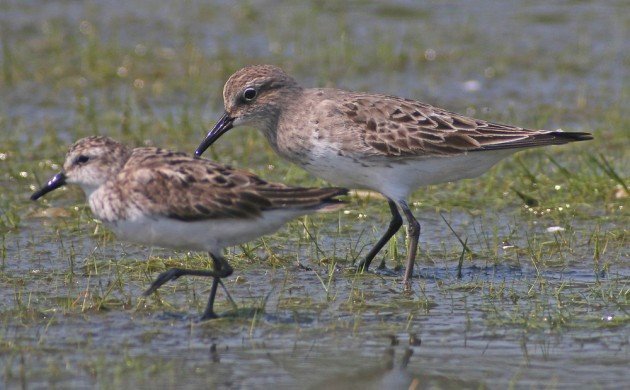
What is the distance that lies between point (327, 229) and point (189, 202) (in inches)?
121

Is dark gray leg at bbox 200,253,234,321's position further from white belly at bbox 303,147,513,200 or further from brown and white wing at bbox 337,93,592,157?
brown and white wing at bbox 337,93,592,157

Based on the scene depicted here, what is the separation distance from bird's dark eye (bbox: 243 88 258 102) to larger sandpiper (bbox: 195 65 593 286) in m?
0.33

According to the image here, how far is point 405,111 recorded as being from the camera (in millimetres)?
10117

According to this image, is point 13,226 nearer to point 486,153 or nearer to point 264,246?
point 264,246

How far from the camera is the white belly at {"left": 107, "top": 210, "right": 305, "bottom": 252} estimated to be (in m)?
8.19

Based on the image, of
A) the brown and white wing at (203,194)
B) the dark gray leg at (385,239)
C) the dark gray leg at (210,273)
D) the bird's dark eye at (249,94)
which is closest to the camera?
the brown and white wing at (203,194)

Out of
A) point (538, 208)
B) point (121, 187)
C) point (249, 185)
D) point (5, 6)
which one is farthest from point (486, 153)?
point (5, 6)

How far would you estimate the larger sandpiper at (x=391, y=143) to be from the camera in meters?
9.72

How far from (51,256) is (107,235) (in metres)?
0.63

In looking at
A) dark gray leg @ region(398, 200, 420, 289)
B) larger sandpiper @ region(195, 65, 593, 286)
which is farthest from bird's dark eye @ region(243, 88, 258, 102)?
dark gray leg @ region(398, 200, 420, 289)

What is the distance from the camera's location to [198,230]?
27.0 feet

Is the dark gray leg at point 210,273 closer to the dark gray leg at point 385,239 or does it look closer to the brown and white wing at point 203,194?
the brown and white wing at point 203,194

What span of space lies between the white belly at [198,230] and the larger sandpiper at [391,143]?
5.00 ft

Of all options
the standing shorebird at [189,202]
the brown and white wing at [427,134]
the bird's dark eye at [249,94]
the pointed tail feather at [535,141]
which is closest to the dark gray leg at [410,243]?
the brown and white wing at [427,134]
